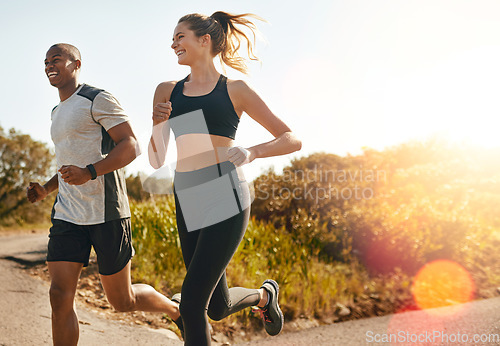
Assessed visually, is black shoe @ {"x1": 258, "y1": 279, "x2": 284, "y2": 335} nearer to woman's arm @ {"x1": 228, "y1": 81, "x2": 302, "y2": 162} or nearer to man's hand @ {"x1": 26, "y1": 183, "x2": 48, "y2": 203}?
woman's arm @ {"x1": 228, "y1": 81, "x2": 302, "y2": 162}

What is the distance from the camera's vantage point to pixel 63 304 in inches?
100

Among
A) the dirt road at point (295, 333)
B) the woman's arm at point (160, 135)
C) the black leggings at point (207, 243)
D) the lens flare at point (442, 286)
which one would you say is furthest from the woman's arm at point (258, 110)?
the lens flare at point (442, 286)

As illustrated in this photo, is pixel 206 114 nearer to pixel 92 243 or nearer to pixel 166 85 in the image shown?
pixel 166 85

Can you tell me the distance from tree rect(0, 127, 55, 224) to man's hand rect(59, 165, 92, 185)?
1329 centimetres

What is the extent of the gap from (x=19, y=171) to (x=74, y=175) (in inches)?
548

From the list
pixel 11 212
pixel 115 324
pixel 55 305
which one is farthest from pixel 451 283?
pixel 11 212

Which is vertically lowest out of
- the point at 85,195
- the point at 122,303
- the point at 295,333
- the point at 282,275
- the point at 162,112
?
the point at 295,333

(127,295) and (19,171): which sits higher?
(19,171)

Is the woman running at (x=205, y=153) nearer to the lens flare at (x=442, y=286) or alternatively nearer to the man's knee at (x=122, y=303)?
the man's knee at (x=122, y=303)

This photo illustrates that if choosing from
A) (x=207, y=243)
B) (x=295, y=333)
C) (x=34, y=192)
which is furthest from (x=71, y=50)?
(x=295, y=333)

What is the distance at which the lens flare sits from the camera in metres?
6.57

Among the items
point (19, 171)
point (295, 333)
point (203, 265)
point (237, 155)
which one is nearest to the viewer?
point (237, 155)

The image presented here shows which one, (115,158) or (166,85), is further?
(166,85)

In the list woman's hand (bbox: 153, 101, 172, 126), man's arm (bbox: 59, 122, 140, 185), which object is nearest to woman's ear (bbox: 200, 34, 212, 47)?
woman's hand (bbox: 153, 101, 172, 126)
